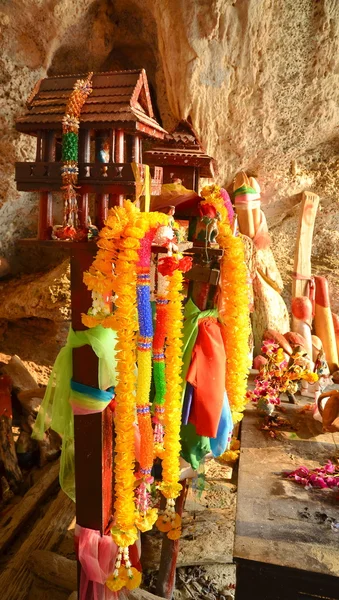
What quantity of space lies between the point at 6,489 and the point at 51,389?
216 cm

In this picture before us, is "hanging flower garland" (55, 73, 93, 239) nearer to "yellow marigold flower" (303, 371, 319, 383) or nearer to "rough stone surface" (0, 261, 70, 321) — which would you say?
"yellow marigold flower" (303, 371, 319, 383)

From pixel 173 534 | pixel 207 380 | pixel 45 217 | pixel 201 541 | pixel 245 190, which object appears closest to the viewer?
pixel 45 217

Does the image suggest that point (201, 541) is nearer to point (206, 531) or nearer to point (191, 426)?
point (206, 531)

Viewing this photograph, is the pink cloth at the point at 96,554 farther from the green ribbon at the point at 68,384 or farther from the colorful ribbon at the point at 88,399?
the colorful ribbon at the point at 88,399

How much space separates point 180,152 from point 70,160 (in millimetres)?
911

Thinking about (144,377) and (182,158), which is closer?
(144,377)

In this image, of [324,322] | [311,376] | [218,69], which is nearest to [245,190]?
[218,69]

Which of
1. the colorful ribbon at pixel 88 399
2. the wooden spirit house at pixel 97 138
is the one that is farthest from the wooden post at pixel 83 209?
the colorful ribbon at pixel 88 399

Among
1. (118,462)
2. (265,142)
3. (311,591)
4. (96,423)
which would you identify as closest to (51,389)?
(96,423)

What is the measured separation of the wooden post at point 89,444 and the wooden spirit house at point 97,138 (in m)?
0.28

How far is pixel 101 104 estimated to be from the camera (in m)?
1.74

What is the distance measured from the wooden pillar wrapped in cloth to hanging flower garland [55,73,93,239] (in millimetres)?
3584

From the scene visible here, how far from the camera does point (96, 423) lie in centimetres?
193

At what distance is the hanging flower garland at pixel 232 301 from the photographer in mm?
2479
